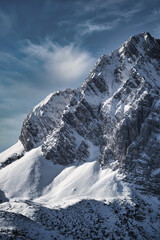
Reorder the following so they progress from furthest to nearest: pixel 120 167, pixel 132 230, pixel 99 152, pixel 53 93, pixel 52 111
A: pixel 53 93 → pixel 52 111 → pixel 99 152 → pixel 120 167 → pixel 132 230

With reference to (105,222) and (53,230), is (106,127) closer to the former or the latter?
(105,222)

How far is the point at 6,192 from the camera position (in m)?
88.8

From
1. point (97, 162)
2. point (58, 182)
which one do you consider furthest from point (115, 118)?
point (58, 182)

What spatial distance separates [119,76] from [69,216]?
70.8 meters

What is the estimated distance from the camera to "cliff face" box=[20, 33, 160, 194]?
259ft

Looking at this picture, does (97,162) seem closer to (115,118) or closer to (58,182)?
(58,182)

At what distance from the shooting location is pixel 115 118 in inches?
3691

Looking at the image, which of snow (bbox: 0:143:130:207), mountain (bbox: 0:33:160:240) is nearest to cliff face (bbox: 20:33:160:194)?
mountain (bbox: 0:33:160:240)

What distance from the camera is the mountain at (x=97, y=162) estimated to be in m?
56.8

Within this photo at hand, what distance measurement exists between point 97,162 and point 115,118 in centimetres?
1859

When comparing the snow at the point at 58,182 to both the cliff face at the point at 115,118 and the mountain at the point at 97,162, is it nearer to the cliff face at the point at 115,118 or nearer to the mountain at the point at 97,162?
the mountain at the point at 97,162

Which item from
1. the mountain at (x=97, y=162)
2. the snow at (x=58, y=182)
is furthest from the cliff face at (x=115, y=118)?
the snow at (x=58, y=182)

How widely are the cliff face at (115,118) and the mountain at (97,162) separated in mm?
326

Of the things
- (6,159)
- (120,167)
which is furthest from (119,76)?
(6,159)
